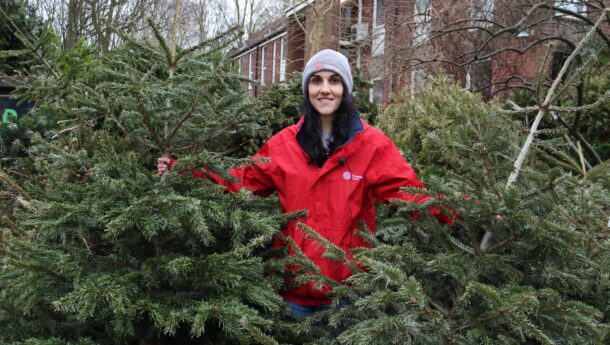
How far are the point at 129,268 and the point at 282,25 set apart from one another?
26.1 metres

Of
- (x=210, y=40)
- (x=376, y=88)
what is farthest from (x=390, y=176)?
(x=376, y=88)

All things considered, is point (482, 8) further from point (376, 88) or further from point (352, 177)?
point (352, 177)

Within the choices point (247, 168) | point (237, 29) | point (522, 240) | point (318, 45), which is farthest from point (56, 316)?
point (318, 45)

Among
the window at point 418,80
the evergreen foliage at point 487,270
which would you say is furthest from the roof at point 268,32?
the evergreen foliage at point 487,270

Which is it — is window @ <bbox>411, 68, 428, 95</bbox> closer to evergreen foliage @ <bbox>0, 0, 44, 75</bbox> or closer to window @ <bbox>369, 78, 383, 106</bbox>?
window @ <bbox>369, 78, 383, 106</bbox>

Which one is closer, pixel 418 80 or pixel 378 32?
pixel 418 80

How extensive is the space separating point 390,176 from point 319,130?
504mm

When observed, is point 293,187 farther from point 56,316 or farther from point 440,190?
point 56,316

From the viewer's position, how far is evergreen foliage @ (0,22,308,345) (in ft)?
6.39

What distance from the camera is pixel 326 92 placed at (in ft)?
9.62

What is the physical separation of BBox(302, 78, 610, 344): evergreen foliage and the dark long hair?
0.57m

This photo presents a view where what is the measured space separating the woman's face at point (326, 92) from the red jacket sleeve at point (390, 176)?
378 mm

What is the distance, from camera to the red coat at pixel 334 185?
2734mm

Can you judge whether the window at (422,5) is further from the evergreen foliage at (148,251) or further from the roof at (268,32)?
the roof at (268,32)
